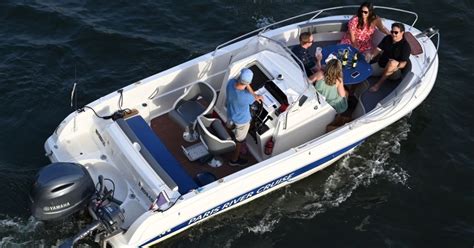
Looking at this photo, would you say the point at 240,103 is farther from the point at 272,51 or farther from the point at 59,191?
the point at 59,191

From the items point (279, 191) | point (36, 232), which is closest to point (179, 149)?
point (279, 191)

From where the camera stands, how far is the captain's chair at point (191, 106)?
10180 millimetres

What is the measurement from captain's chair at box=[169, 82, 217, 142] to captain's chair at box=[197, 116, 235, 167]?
1.23 feet

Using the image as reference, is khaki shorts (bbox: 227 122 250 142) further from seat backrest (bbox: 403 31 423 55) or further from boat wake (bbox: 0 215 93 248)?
seat backrest (bbox: 403 31 423 55)

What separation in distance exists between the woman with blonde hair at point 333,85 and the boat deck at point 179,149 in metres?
1.64

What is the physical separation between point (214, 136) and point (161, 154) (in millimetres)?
900

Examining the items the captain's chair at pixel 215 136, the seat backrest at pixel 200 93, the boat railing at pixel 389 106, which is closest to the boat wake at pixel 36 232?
the captain's chair at pixel 215 136

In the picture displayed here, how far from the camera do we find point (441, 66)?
1309cm

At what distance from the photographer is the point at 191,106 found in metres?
10.3

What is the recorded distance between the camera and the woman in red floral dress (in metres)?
11.0

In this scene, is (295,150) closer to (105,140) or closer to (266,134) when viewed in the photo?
(266,134)

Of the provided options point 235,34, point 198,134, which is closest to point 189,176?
point 198,134

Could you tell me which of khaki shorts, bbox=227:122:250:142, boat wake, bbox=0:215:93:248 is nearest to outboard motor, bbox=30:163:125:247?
boat wake, bbox=0:215:93:248

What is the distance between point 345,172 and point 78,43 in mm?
6565
